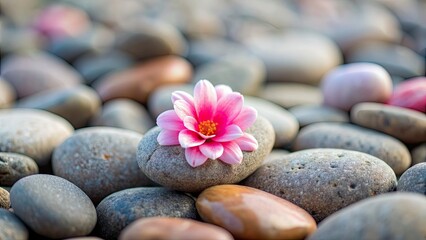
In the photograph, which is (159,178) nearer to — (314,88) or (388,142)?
(388,142)

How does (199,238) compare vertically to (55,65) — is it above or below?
above

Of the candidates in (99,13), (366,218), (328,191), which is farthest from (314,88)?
(99,13)

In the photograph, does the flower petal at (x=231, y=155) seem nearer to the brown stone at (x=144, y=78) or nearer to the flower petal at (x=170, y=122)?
the flower petal at (x=170, y=122)

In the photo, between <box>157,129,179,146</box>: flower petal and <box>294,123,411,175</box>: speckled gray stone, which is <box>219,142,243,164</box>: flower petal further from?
<box>294,123,411,175</box>: speckled gray stone

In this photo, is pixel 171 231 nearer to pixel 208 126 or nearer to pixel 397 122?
pixel 208 126

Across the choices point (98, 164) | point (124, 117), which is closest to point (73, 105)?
point (124, 117)

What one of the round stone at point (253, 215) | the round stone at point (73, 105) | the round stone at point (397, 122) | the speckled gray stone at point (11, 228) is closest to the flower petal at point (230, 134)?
the round stone at point (253, 215)

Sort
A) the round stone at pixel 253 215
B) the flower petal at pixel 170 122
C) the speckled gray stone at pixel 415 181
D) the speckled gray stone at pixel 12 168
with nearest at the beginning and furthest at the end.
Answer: the round stone at pixel 253 215 → the speckled gray stone at pixel 415 181 → the flower petal at pixel 170 122 → the speckled gray stone at pixel 12 168

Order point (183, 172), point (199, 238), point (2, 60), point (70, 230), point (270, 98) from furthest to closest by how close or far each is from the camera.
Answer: point (2, 60)
point (270, 98)
point (183, 172)
point (70, 230)
point (199, 238)
